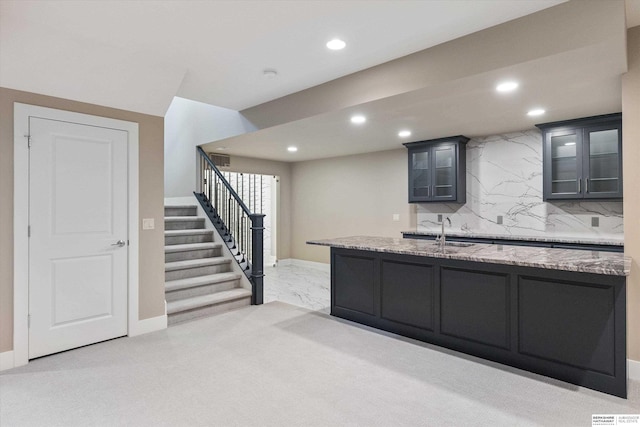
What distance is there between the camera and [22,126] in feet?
10.0

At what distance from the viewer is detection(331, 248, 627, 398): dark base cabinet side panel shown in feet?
8.22

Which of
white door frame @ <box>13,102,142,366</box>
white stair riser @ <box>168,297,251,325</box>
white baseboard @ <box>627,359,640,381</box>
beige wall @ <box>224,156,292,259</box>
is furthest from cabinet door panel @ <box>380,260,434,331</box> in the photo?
beige wall @ <box>224,156,292,259</box>

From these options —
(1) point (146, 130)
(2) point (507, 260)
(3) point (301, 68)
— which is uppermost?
(3) point (301, 68)

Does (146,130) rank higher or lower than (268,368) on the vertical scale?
higher

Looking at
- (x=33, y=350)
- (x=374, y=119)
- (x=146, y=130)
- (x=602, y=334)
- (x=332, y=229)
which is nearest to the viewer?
(x=602, y=334)

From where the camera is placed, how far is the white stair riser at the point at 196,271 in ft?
15.2

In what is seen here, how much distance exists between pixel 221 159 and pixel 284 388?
499 cm

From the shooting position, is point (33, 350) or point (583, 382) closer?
point (583, 382)

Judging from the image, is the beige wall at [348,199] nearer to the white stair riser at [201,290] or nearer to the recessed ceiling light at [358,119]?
the recessed ceiling light at [358,119]

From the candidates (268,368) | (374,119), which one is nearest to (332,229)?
(374,119)

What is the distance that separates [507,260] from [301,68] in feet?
8.00

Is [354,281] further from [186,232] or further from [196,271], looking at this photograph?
[186,232]

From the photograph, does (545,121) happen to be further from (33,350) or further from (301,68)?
(33,350)

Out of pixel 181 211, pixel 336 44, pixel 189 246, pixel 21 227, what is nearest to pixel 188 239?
pixel 189 246
